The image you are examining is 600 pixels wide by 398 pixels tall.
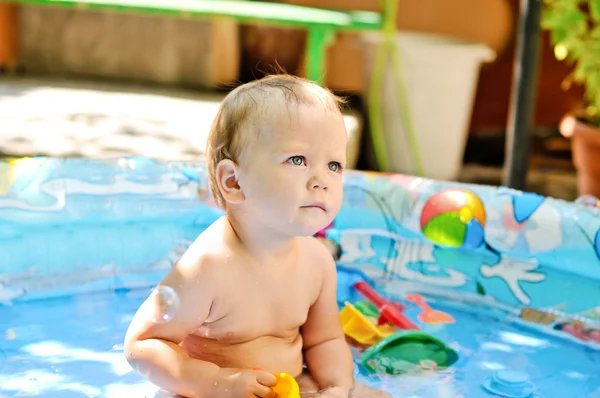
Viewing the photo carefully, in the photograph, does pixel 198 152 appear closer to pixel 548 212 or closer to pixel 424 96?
pixel 424 96

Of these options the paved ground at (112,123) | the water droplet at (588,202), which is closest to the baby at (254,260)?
the water droplet at (588,202)

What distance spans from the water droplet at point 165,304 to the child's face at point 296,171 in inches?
9.9

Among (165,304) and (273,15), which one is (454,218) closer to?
(165,304)

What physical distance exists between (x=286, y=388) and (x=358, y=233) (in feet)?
4.28

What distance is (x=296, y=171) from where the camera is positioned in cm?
177

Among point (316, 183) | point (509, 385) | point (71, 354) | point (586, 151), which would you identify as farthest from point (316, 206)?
point (586, 151)

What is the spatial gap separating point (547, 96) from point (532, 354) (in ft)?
11.1

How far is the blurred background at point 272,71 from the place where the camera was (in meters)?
4.72

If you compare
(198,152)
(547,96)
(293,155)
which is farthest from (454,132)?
(293,155)

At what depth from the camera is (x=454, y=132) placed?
4988 mm

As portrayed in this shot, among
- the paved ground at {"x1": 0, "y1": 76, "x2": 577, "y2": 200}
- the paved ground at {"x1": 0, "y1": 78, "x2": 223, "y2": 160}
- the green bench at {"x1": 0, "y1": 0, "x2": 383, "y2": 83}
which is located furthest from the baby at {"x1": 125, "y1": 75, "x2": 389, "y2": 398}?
the green bench at {"x1": 0, "y1": 0, "x2": 383, "y2": 83}

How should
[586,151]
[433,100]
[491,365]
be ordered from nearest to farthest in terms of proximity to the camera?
[491,365] → [586,151] → [433,100]

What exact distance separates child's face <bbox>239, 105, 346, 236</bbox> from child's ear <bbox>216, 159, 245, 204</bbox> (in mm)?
27

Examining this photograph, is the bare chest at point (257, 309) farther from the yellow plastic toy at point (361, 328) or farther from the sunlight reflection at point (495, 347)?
the sunlight reflection at point (495, 347)
